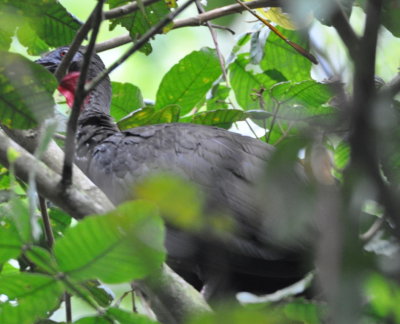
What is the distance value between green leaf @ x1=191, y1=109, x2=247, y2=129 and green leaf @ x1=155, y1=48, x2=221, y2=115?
21 cm

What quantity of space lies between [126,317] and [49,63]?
2.31 metres

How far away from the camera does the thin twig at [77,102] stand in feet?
4.76

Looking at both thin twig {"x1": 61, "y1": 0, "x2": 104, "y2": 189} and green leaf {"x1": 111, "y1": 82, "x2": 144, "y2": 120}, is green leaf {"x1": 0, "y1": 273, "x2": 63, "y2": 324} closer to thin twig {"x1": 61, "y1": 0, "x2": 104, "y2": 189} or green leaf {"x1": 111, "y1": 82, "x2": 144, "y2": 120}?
thin twig {"x1": 61, "y1": 0, "x2": 104, "y2": 189}

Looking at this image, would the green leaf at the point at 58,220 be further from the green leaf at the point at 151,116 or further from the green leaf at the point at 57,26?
the green leaf at the point at 57,26

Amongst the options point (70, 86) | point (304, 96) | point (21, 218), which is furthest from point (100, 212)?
point (70, 86)

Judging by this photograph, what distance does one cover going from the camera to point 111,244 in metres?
1.17

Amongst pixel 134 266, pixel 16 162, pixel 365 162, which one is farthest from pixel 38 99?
pixel 365 162

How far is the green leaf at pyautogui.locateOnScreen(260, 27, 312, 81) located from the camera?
321cm

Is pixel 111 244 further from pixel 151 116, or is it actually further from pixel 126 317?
pixel 151 116

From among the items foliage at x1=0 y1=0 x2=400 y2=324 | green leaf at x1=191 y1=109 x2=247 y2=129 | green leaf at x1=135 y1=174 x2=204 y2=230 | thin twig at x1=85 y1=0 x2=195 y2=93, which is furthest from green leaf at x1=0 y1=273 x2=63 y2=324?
green leaf at x1=191 y1=109 x2=247 y2=129

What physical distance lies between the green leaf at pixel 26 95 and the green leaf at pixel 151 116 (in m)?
1.23

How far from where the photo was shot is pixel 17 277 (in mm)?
1399

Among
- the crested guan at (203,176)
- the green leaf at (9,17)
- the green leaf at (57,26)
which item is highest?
the green leaf at (9,17)

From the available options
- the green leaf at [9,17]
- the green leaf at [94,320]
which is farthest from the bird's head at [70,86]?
the green leaf at [94,320]
